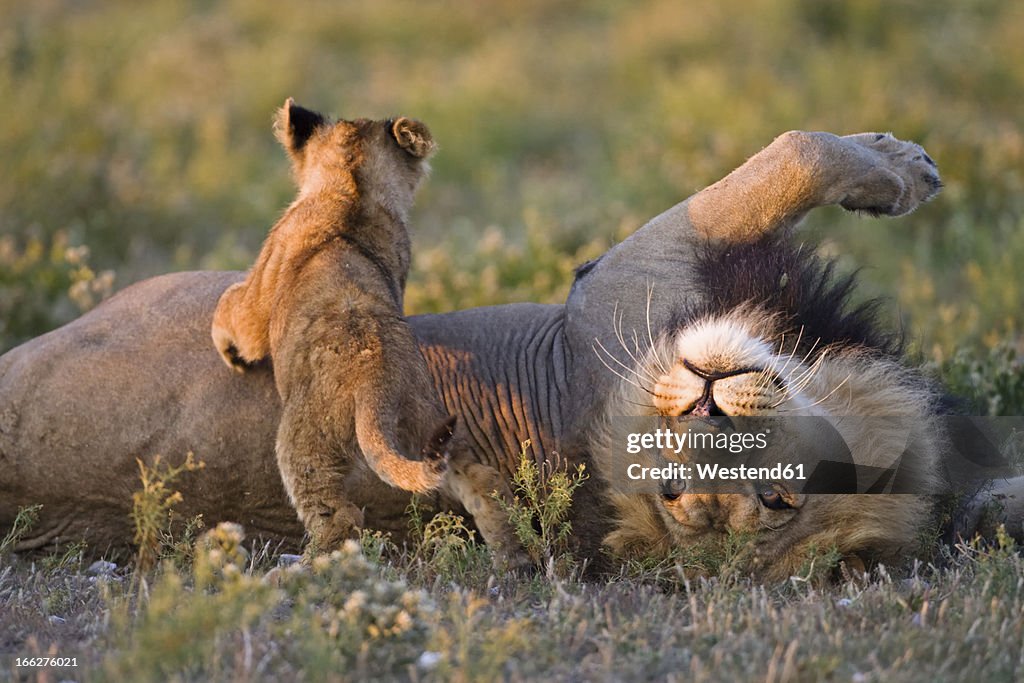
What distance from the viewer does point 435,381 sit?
4.91 meters

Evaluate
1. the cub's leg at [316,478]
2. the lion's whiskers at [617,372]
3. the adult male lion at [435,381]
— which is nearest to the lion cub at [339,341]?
the cub's leg at [316,478]

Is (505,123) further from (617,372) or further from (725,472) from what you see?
(725,472)

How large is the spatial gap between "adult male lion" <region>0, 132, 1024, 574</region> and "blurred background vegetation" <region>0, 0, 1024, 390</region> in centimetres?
44

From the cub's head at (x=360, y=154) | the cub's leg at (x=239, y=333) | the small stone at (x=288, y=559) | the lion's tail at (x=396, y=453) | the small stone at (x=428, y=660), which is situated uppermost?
the cub's head at (x=360, y=154)

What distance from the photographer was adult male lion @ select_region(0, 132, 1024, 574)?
473cm

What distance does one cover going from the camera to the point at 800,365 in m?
4.45

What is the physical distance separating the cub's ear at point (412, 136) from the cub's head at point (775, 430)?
3.59 ft

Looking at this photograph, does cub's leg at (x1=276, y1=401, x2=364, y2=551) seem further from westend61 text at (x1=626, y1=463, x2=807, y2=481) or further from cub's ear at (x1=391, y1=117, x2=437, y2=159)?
cub's ear at (x1=391, y1=117, x2=437, y2=159)

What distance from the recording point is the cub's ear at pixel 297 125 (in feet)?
17.1

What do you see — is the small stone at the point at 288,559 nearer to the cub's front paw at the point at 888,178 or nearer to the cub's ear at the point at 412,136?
the cub's ear at the point at 412,136

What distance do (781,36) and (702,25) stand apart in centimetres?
89

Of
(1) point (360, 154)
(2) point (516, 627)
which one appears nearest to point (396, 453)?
(2) point (516, 627)

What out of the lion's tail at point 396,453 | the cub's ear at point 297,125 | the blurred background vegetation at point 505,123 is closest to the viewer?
the lion's tail at point 396,453

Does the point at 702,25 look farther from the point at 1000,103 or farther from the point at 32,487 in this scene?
the point at 32,487
